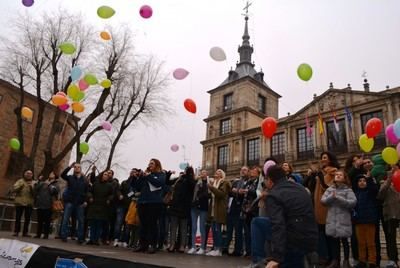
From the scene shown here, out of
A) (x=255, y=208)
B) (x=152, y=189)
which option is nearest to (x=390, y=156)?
(x=255, y=208)

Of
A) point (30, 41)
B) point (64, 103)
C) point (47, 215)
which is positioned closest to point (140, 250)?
point (47, 215)

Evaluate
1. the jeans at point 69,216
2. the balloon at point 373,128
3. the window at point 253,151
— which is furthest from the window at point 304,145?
the jeans at point 69,216

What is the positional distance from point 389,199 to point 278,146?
23729 mm

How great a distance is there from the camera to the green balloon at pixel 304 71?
7981 mm

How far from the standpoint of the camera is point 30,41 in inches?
589

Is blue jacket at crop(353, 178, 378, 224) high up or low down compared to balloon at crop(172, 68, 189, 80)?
down

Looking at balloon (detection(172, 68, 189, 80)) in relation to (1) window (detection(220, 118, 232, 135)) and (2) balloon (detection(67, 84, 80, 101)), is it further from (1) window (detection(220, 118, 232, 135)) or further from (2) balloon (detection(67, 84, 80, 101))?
(1) window (detection(220, 118, 232, 135))

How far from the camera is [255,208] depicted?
18.9 feet

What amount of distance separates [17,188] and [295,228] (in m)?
7.01

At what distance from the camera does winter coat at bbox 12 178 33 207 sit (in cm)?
760

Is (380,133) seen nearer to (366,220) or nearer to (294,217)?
(366,220)

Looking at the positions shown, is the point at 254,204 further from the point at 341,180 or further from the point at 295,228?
the point at 295,228

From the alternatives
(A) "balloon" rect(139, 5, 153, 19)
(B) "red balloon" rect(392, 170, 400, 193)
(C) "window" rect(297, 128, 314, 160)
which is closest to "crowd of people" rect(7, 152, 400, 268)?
(B) "red balloon" rect(392, 170, 400, 193)

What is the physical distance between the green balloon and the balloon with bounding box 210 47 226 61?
2007 millimetres
